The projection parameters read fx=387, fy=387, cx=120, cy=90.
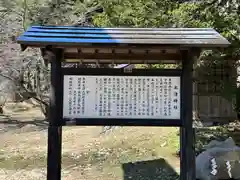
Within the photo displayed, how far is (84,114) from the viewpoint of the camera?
5.10 metres

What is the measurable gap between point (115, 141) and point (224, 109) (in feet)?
17.7

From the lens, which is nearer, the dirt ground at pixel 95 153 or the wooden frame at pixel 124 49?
the wooden frame at pixel 124 49

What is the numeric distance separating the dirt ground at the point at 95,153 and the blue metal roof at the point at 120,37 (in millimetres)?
3306

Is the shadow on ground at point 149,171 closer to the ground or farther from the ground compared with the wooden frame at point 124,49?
closer to the ground

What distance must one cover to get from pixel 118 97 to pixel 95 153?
496 centimetres

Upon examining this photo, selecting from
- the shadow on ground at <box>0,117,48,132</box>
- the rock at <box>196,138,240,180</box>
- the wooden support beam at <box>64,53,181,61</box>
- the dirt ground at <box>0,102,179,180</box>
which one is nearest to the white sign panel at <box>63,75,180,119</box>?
the wooden support beam at <box>64,53,181,61</box>

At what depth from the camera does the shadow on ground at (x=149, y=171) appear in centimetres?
759

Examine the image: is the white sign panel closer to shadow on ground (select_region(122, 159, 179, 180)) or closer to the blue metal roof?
the blue metal roof

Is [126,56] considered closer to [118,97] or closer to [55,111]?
[118,97]

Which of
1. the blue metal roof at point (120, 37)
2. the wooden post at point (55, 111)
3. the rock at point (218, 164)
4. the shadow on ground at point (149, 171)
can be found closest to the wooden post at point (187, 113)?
the blue metal roof at point (120, 37)

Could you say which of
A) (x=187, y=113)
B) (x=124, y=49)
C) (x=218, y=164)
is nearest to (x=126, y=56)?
(x=124, y=49)

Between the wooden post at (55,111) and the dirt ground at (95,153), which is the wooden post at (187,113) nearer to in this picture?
the wooden post at (55,111)

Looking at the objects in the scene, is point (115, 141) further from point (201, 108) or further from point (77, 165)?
point (201, 108)

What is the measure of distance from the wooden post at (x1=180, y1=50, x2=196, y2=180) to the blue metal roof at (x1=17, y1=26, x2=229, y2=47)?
29 centimetres
